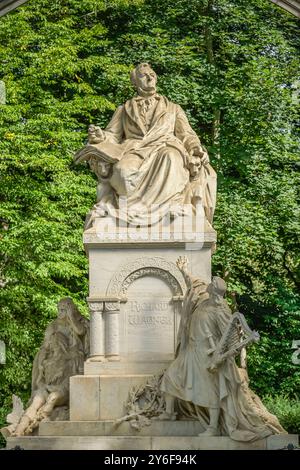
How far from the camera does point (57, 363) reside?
1938cm

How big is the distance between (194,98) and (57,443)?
47.7ft

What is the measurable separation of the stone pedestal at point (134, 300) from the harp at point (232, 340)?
135 centimetres

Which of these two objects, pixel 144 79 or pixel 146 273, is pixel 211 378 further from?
pixel 144 79

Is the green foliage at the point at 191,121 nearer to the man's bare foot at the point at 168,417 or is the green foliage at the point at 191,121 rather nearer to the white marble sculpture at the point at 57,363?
the white marble sculpture at the point at 57,363

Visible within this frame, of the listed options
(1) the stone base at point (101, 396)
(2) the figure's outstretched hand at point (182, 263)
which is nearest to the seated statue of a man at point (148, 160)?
(2) the figure's outstretched hand at point (182, 263)

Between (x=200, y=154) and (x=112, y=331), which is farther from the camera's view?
(x=200, y=154)

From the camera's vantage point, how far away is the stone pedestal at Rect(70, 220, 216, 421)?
1895 centimetres

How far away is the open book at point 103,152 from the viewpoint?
19734 mm

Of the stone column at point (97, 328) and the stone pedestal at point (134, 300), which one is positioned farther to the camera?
the stone column at point (97, 328)

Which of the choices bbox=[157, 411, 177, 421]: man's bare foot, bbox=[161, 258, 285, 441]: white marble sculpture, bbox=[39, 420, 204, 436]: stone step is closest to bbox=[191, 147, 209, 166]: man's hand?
bbox=[161, 258, 285, 441]: white marble sculpture

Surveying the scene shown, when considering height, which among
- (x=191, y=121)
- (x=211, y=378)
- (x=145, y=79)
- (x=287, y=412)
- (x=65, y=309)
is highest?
(x=191, y=121)

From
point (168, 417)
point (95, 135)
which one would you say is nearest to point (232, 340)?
point (168, 417)

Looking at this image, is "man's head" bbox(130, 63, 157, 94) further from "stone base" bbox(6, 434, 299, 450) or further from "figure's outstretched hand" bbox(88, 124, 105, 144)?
"stone base" bbox(6, 434, 299, 450)

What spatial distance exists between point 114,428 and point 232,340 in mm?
1939
